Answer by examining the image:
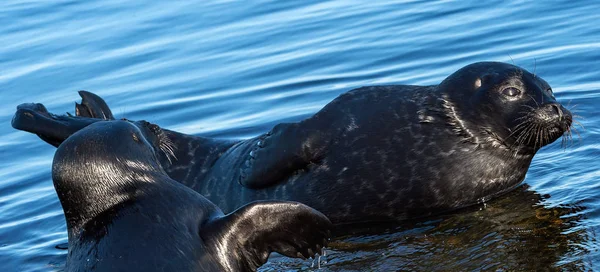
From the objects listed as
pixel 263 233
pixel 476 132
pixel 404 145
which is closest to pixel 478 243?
pixel 404 145

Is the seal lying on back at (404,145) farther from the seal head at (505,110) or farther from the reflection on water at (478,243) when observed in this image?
the reflection on water at (478,243)

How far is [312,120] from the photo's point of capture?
870cm

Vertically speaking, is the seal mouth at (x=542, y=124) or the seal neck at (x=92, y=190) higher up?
the seal neck at (x=92, y=190)

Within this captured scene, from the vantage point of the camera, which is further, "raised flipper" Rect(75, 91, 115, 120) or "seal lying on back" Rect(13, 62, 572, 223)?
"raised flipper" Rect(75, 91, 115, 120)

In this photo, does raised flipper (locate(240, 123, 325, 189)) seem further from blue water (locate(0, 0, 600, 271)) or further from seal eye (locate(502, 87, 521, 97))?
seal eye (locate(502, 87, 521, 97))

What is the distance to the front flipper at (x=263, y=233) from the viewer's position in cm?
629

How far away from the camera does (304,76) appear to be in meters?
13.3

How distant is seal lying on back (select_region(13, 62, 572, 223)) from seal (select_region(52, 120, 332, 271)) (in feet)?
6.06

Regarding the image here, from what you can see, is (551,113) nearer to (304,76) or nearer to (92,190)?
(92,190)

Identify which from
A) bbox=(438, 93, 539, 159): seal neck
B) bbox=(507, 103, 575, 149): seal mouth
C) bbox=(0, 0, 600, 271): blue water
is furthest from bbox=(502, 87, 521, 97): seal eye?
bbox=(0, 0, 600, 271): blue water

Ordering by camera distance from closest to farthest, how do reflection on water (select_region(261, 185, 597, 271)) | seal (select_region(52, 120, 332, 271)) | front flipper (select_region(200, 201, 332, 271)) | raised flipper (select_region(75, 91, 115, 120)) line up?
1. seal (select_region(52, 120, 332, 271))
2. front flipper (select_region(200, 201, 332, 271))
3. reflection on water (select_region(261, 185, 597, 271))
4. raised flipper (select_region(75, 91, 115, 120))

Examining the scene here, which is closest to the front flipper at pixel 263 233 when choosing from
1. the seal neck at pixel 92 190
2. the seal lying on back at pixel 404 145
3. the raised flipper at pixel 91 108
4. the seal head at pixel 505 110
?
the seal neck at pixel 92 190

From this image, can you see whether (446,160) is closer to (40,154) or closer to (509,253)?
(509,253)

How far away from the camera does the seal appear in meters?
6.04
